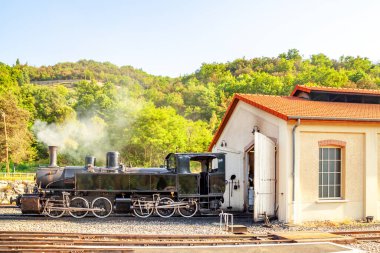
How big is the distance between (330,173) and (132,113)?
33.1m

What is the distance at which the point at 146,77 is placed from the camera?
403ft

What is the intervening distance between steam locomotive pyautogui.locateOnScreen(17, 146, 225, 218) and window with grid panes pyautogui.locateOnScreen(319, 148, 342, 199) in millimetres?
4043

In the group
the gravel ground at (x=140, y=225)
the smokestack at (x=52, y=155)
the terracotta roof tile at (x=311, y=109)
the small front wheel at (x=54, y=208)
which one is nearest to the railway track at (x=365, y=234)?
the gravel ground at (x=140, y=225)

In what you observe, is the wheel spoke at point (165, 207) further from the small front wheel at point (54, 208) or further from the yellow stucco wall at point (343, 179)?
the yellow stucco wall at point (343, 179)

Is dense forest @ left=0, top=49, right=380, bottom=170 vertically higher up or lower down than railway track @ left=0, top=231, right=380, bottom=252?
higher up

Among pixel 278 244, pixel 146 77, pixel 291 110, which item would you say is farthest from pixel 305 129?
pixel 146 77

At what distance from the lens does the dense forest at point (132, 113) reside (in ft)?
143

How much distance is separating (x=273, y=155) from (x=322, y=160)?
5.87ft

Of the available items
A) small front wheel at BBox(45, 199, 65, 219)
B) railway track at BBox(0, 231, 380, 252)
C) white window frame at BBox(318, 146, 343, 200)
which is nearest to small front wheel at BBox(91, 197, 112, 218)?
small front wheel at BBox(45, 199, 65, 219)

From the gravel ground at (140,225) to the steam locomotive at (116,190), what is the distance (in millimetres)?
396

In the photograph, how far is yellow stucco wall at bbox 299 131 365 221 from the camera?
15.1 meters

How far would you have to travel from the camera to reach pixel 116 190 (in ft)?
52.6

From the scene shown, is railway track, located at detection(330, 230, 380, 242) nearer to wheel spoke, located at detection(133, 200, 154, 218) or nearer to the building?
the building

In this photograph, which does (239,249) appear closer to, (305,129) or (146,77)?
(305,129)
